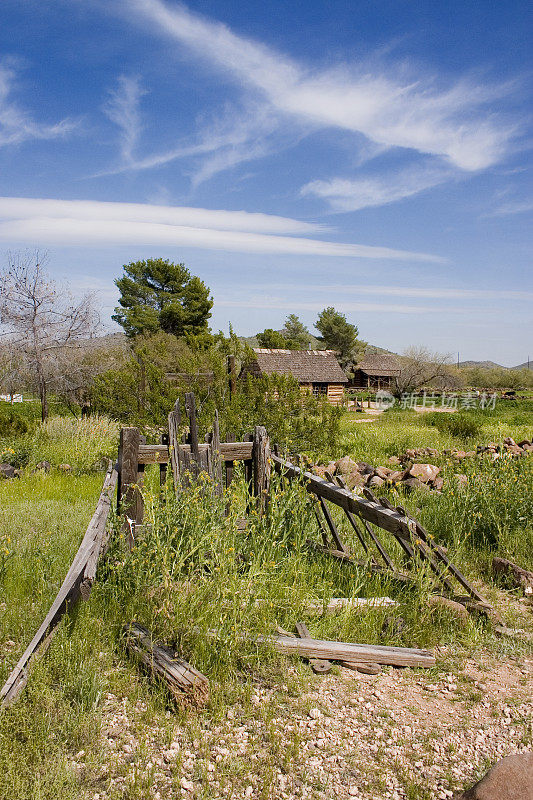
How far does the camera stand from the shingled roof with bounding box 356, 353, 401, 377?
5175 cm

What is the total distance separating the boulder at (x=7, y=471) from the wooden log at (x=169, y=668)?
7.20 meters

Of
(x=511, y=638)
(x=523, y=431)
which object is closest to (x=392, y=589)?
(x=511, y=638)

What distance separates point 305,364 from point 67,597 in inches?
1309

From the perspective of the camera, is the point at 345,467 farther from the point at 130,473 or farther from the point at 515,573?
the point at 130,473

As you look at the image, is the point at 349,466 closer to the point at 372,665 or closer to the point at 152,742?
the point at 372,665

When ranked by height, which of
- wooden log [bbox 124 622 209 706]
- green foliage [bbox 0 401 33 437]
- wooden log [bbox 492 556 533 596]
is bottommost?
wooden log [bbox 492 556 533 596]

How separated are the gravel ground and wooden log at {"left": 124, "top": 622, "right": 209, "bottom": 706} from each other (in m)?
0.10

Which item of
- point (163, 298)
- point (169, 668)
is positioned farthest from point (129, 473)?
point (163, 298)

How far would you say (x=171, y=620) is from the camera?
3.21m

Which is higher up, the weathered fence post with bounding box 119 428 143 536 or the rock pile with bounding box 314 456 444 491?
the weathered fence post with bounding box 119 428 143 536

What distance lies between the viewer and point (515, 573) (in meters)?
4.76

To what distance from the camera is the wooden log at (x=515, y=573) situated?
184 inches

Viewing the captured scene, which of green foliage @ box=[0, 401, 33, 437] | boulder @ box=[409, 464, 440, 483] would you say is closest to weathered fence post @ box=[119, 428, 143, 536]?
boulder @ box=[409, 464, 440, 483]

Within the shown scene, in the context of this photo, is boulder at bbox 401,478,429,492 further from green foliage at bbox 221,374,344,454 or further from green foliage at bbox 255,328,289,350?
green foliage at bbox 255,328,289,350
